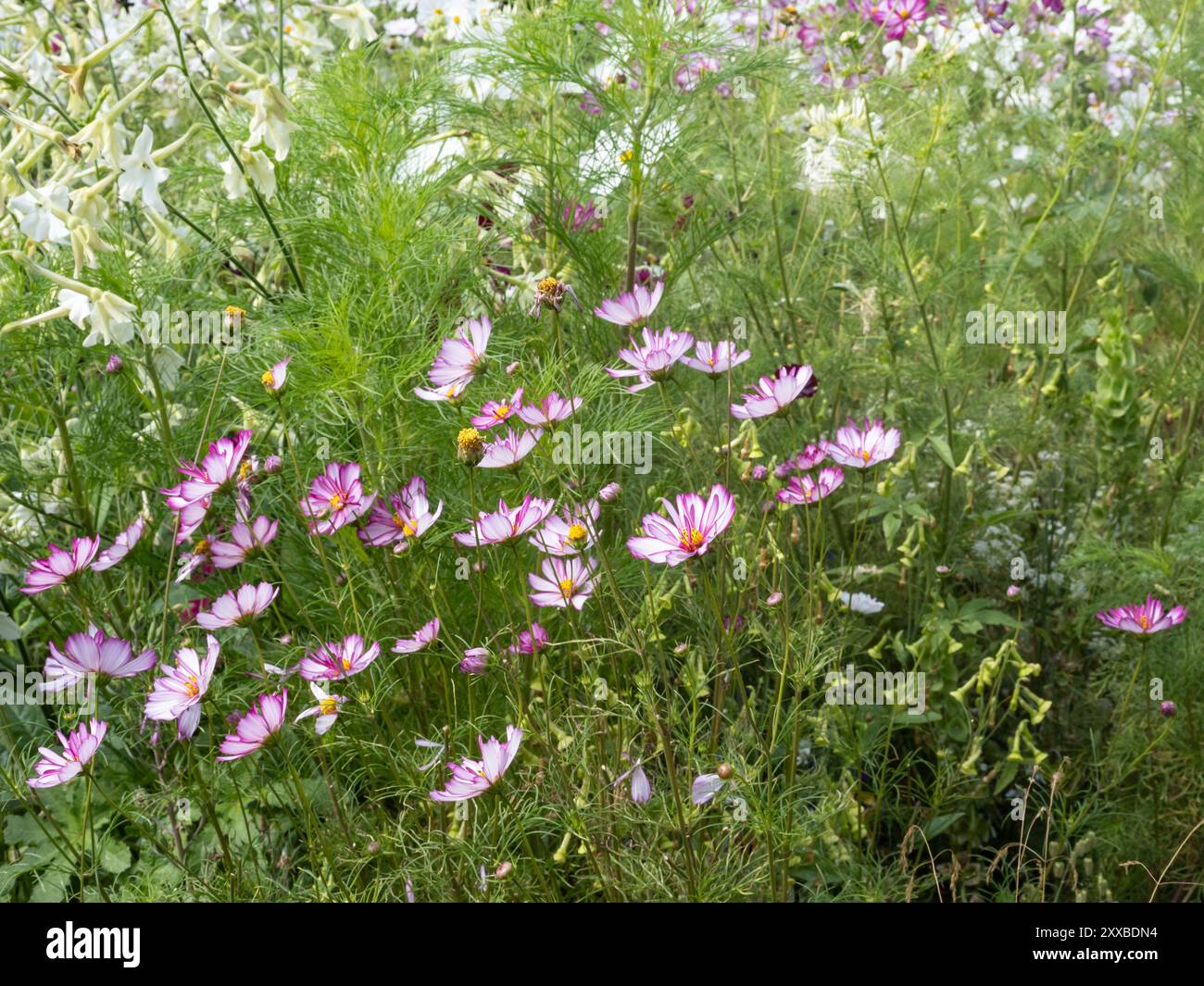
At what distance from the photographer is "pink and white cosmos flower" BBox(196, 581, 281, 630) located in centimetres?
151

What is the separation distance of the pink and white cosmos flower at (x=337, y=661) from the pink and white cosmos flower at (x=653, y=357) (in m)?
0.46

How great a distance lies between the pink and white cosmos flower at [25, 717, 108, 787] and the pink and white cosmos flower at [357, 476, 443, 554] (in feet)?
1.33

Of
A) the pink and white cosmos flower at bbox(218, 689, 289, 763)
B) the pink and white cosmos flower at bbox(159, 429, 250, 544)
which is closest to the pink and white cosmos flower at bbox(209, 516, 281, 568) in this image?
the pink and white cosmos flower at bbox(159, 429, 250, 544)

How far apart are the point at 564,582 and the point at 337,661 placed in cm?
29

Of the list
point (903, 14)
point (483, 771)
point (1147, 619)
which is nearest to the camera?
point (483, 771)

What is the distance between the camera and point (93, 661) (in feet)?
5.11

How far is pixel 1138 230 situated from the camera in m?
3.37

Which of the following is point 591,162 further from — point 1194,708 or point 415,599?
point 1194,708

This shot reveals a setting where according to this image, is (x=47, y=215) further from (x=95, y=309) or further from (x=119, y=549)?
(x=119, y=549)

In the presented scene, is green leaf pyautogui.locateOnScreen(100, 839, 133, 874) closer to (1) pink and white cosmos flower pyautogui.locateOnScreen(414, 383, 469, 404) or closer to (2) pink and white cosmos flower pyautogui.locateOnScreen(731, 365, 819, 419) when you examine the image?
(1) pink and white cosmos flower pyautogui.locateOnScreen(414, 383, 469, 404)

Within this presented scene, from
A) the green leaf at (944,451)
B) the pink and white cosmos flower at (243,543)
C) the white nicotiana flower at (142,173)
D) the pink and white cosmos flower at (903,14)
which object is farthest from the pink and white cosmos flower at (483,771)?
the pink and white cosmos flower at (903,14)

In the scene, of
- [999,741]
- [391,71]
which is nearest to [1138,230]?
[999,741]

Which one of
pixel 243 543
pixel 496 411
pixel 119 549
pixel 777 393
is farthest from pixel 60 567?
pixel 777 393
